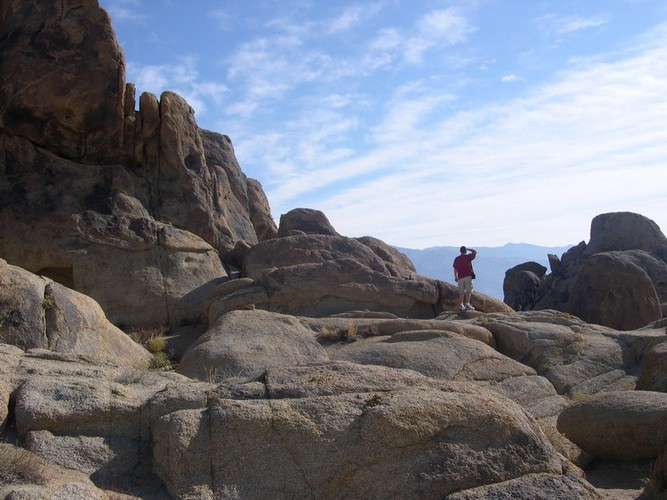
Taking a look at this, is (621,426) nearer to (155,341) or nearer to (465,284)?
(155,341)

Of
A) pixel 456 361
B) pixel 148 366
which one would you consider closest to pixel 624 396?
pixel 456 361

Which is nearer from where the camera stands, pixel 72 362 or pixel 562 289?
pixel 72 362

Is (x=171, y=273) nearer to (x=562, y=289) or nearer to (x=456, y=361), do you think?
(x=456, y=361)

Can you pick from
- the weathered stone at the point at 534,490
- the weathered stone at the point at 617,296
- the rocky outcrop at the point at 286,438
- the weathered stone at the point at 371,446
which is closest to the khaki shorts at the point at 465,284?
the weathered stone at the point at 617,296

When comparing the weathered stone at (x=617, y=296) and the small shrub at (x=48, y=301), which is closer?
the small shrub at (x=48, y=301)

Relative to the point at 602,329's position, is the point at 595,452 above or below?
below

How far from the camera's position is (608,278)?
86.9 feet

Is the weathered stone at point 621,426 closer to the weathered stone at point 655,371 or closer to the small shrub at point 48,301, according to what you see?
the weathered stone at point 655,371

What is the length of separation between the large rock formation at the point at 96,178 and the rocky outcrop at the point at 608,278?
1227 cm

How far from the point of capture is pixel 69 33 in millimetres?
22281

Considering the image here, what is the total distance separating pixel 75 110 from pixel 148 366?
32.7ft

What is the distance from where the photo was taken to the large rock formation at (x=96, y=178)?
20.5 meters

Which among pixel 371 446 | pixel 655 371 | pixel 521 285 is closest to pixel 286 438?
pixel 371 446

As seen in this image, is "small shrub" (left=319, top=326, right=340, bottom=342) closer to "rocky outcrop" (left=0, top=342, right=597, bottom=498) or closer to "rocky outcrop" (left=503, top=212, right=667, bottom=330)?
"rocky outcrop" (left=0, top=342, right=597, bottom=498)
